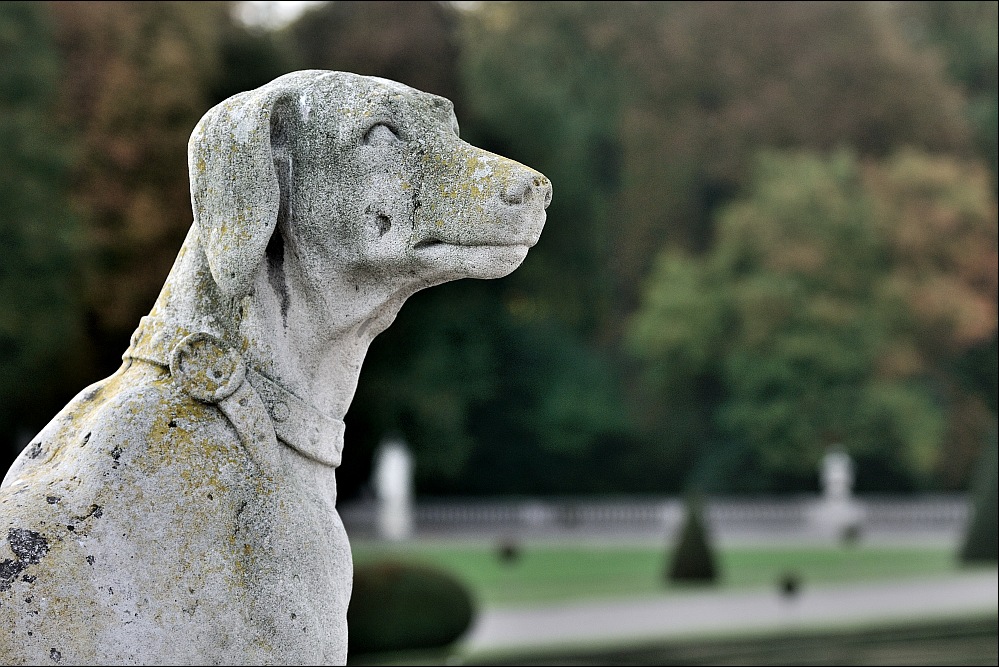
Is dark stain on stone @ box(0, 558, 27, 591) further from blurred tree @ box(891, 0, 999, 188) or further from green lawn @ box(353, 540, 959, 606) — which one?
blurred tree @ box(891, 0, 999, 188)

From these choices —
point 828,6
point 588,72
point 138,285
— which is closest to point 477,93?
point 588,72

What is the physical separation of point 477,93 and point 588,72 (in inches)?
113

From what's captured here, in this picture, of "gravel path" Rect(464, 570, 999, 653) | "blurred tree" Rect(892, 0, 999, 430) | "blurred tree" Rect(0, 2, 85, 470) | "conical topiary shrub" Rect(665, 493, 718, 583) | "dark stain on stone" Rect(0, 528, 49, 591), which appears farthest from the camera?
"blurred tree" Rect(892, 0, 999, 430)

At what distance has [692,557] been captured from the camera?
73.2 feet

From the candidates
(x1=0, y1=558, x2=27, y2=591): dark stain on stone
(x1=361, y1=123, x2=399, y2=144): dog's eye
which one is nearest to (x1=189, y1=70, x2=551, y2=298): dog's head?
(x1=361, y1=123, x2=399, y2=144): dog's eye

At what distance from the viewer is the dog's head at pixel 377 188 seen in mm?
3117

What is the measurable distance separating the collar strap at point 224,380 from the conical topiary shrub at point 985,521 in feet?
69.0

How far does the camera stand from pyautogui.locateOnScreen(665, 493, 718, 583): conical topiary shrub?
22312mm

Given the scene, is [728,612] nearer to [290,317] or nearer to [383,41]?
[383,41]

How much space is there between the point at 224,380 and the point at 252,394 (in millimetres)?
63

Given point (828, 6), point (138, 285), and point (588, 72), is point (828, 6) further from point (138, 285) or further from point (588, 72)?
point (138, 285)

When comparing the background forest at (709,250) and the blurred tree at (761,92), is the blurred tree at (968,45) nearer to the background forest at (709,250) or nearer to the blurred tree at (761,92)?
the background forest at (709,250)

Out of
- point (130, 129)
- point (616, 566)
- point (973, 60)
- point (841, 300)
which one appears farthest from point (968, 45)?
point (130, 129)

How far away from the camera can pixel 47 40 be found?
2173 cm
